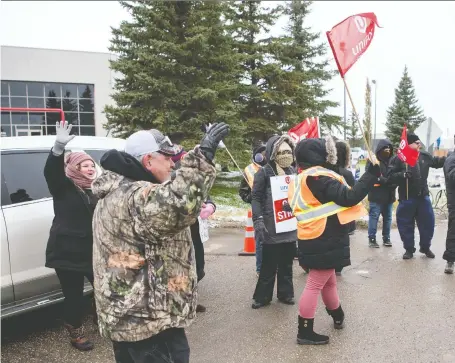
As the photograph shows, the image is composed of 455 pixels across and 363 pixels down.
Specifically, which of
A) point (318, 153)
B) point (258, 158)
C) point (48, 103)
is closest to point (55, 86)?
point (48, 103)

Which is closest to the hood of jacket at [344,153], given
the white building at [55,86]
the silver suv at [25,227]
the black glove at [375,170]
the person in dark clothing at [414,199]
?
the person in dark clothing at [414,199]

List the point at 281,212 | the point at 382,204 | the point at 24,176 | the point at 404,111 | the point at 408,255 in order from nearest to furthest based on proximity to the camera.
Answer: the point at 24,176 → the point at 281,212 → the point at 408,255 → the point at 382,204 → the point at 404,111

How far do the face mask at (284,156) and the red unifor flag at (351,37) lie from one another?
112 cm

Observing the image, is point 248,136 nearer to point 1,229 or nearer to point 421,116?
point 1,229

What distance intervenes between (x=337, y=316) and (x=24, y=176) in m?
3.26

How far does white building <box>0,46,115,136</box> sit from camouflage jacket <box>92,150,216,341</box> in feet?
108

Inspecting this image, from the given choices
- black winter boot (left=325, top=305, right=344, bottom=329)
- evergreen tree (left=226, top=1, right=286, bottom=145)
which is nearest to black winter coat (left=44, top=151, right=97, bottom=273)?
black winter boot (left=325, top=305, right=344, bottom=329)

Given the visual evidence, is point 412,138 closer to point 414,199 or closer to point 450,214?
point 414,199

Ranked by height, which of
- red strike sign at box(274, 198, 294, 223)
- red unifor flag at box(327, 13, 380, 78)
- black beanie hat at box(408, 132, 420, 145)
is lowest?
red strike sign at box(274, 198, 294, 223)

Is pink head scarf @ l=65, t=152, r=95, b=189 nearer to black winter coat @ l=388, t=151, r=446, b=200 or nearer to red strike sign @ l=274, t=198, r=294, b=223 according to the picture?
red strike sign @ l=274, t=198, r=294, b=223

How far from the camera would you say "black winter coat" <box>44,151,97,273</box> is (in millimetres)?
3895

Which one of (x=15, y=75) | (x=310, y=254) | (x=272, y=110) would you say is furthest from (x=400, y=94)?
(x=310, y=254)

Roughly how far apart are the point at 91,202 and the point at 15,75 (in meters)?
34.7

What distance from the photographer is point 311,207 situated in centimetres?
388
